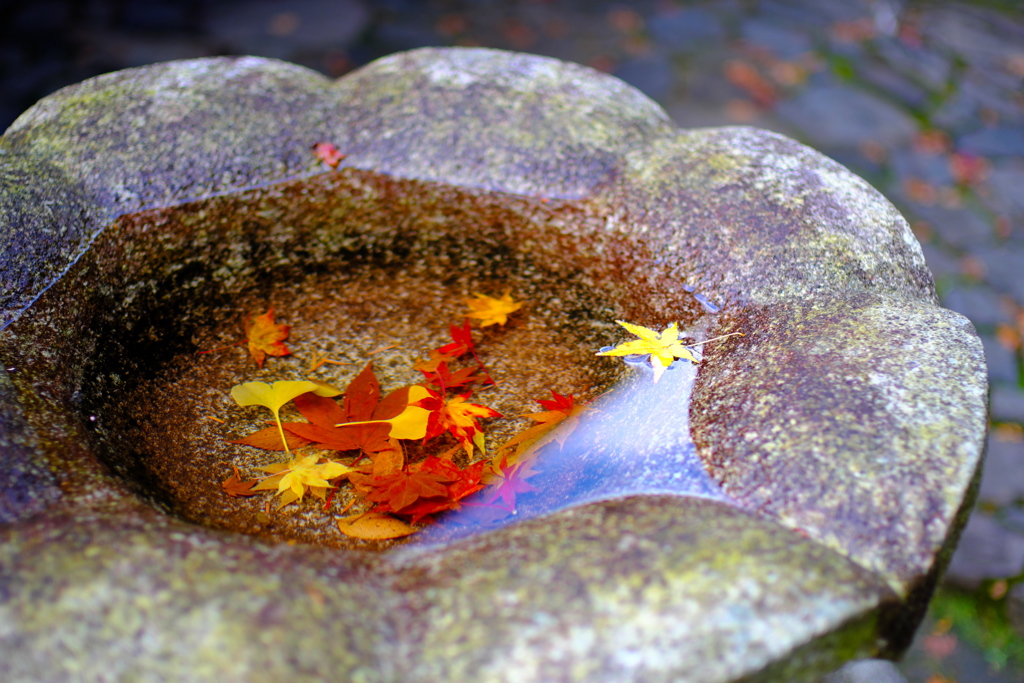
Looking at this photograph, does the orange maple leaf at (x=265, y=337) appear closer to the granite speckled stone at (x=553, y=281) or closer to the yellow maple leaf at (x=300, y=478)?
the granite speckled stone at (x=553, y=281)

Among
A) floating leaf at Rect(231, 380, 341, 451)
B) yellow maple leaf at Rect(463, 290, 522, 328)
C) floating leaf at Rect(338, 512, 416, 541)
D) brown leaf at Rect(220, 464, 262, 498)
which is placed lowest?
floating leaf at Rect(338, 512, 416, 541)

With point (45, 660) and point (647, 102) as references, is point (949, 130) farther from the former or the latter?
point (45, 660)

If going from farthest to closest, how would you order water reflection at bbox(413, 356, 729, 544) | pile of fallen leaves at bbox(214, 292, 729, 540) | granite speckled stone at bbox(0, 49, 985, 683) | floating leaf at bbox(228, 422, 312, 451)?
floating leaf at bbox(228, 422, 312, 451)
pile of fallen leaves at bbox(214, 292, 729, 540)
water reflection at bbox(413, 356, 729, 544)
granite speckled stone at bbox(0, 49, 985, 683)

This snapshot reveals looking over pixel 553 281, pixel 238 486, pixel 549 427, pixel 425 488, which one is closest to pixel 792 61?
pixel 553 281

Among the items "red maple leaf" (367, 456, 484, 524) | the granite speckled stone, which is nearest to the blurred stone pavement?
the granite speckled stone

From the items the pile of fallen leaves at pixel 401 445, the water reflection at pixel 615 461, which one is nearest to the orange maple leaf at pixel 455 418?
the pile of fallen leaves at pixel 401 445

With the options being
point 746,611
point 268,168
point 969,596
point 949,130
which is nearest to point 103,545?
point 746,611

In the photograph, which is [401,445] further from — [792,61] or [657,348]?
[792,61]

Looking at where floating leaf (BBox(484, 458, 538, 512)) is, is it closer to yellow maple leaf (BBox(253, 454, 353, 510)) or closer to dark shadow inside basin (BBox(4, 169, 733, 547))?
dark shadow inside basin (BBox(4, 169, 733, 547))
